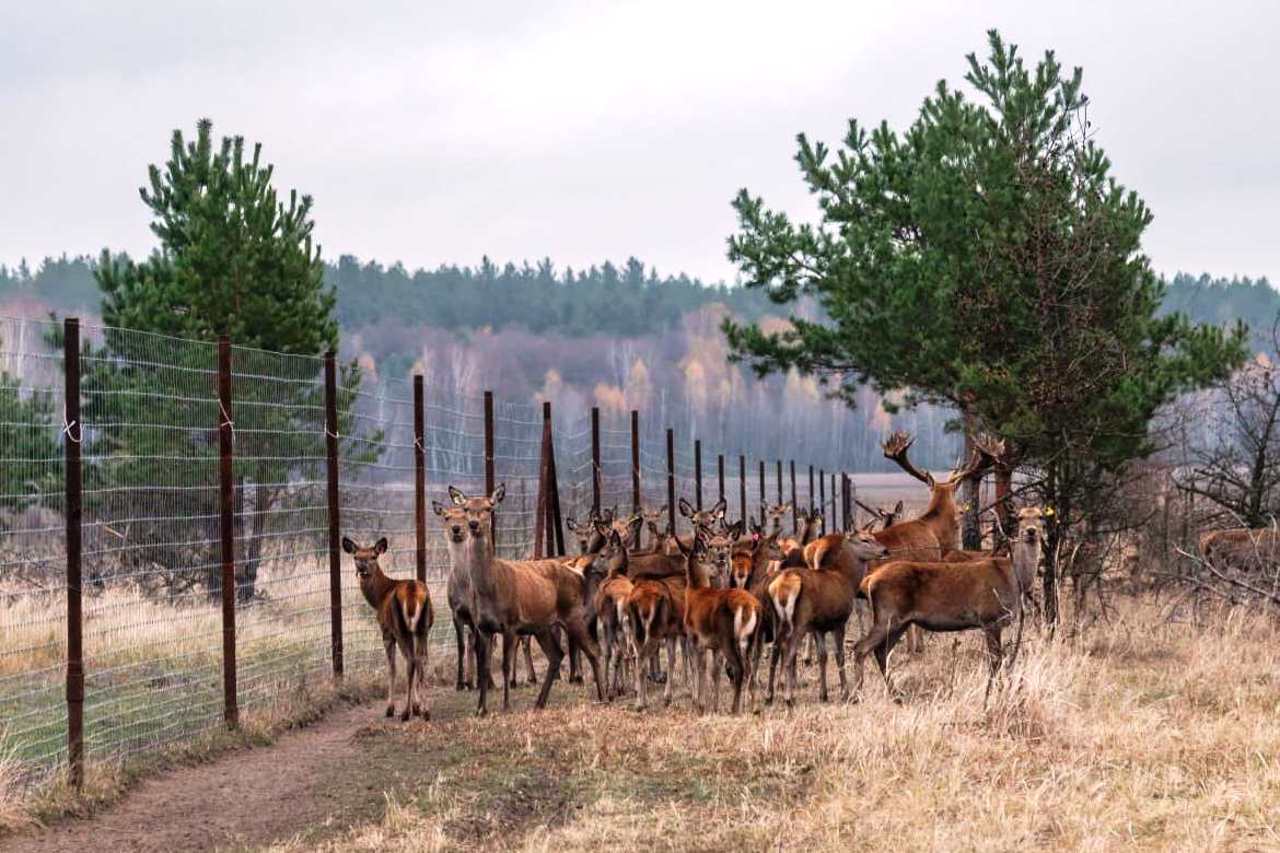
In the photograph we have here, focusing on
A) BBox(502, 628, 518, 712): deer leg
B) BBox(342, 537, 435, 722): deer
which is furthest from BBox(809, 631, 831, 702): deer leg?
BBox(342, 537, 435, 722): deer

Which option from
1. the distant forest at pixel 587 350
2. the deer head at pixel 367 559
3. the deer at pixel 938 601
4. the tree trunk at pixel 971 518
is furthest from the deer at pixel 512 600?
the distant forest at pixel 587 350

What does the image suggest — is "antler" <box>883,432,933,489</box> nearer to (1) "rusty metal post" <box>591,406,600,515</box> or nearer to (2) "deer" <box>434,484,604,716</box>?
(1) "rusty metal post" <box>591,406,600,515</box>

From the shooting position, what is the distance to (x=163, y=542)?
15.7m

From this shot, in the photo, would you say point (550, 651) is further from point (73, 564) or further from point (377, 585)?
point (73, 564)

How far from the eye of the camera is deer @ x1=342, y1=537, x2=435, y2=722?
1316 centimetres

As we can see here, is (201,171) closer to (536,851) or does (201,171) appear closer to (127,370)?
(127,370)

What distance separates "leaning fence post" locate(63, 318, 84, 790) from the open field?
1.74ft

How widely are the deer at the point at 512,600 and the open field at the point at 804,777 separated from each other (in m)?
0.45

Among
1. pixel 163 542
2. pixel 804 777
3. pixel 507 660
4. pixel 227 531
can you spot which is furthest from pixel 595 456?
pixel 804 777

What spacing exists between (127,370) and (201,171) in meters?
3.94

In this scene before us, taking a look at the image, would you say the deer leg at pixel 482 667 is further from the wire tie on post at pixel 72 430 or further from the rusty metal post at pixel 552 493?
the rusty metal post at pixel 552 493

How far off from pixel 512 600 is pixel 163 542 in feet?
12.5

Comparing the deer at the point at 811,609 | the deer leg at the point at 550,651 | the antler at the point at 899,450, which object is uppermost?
the antler at the point at 899,450

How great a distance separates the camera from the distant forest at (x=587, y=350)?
430 feet
